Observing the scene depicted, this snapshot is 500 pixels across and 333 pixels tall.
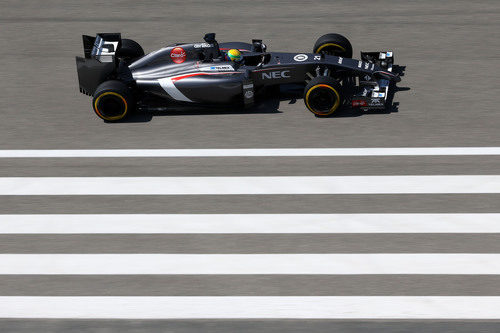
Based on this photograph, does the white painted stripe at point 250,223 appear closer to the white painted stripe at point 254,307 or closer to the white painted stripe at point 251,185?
the white painted stripe at point 251,185

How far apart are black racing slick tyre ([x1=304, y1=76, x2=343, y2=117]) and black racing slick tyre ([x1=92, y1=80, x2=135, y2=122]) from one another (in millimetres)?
2614

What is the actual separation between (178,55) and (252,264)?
508 centimetres

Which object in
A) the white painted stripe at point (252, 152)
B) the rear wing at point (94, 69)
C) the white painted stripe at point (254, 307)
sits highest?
the rear wing at point (94, 69)

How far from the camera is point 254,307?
22.5ft

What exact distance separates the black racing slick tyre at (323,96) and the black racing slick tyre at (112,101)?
2.61 metres

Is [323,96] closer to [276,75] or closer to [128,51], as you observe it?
[276,75]

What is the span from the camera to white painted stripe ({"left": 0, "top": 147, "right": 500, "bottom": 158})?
1005 centimetres

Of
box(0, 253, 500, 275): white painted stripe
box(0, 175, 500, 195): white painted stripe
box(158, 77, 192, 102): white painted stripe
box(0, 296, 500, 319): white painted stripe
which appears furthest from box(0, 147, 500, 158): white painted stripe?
box(0, 296, 500, 319): white painted stripe

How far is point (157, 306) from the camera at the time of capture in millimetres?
6934

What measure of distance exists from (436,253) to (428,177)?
74.5 inches

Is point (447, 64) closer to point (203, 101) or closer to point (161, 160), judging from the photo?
point (203, 101)

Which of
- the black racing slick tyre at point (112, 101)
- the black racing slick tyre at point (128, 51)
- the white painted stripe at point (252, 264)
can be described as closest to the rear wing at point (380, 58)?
the black racing slick tyre at point (128, 51)

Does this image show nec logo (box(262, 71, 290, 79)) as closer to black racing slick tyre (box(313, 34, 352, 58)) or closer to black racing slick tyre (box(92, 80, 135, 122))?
black racing slick tyre (box(313, 34, 352, 58))

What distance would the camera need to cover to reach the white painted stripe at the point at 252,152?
33.0 feet
